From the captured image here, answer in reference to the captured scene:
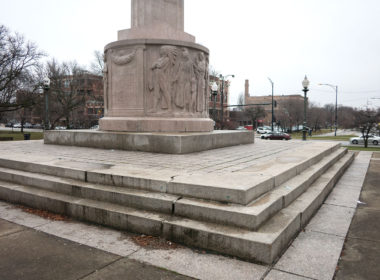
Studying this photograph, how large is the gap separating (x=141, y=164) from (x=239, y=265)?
378cm

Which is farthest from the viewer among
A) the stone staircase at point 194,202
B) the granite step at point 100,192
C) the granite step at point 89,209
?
the granite step at point 100,192

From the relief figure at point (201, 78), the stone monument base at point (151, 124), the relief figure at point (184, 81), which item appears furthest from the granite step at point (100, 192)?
the relief figure at point (201, 78)

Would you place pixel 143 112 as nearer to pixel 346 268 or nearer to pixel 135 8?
pixel 135 8

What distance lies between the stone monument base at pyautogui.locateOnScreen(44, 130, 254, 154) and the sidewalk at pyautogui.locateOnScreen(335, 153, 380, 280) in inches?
183

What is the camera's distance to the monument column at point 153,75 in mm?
10086

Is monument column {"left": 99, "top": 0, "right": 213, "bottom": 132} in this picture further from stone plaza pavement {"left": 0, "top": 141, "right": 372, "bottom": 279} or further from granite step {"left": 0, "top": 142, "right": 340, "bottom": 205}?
stone plaza pavement {"left": 0, "top": 141, "right": 372, "bottom": 279}

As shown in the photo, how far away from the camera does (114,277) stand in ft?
10.9

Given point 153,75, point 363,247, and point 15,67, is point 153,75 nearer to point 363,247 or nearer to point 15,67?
point 363,247

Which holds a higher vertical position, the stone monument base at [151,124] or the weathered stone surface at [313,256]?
the stone monument base at [151,124]

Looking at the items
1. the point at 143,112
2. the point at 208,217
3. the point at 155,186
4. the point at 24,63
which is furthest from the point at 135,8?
the point at 24,63

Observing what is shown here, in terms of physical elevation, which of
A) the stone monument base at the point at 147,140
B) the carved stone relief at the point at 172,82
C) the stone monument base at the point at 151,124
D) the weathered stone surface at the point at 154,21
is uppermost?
the weathered stone surface at the point at 154,21

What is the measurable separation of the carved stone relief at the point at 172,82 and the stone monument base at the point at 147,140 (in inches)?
52.0

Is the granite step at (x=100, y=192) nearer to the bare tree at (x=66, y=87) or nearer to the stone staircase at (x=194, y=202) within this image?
the stone staircase at (x=194, y=202)

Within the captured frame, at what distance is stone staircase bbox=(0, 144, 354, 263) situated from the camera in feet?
12.9
